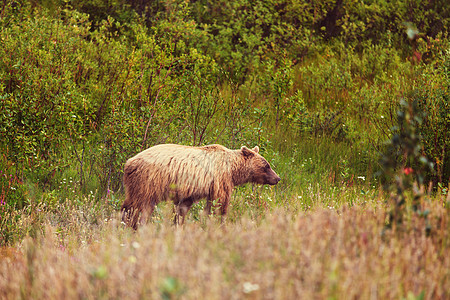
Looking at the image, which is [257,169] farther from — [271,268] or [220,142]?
[271,268]

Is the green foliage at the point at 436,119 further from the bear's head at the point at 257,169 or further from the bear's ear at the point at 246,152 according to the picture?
the bear's ear at the point at 246,152

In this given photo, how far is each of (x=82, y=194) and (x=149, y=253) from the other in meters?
4.67

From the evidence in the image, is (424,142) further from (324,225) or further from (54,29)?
(54,29)

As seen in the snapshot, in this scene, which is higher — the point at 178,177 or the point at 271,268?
the point at 271,268

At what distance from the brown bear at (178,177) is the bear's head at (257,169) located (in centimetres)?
6

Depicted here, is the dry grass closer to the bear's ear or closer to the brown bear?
the brown bear

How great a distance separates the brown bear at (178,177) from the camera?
5.55m

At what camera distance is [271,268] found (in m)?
2.74

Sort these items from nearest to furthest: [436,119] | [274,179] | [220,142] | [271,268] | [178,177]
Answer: [271,268] < [178,177] < [274,179] < [436,119] < [220,142]

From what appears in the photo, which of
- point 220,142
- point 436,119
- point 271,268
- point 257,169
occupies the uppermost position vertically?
point 436,119

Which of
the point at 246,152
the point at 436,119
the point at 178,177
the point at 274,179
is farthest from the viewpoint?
the point at 436,119

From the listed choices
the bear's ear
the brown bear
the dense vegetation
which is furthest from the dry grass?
the bear's ear

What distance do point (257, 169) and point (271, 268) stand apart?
361cm

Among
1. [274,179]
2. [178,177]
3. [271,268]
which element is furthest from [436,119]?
[271,268]
